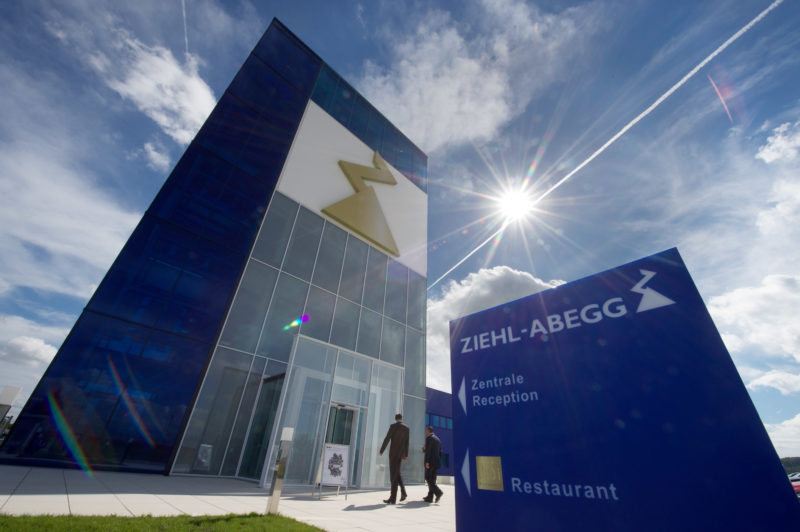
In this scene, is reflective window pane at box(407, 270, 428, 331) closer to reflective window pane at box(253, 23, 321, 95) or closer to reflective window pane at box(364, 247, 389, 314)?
reflective window pane at box(364, 247, 389, 314)

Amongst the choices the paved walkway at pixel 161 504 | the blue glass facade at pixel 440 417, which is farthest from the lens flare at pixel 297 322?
the blue glass facade at pixel 440 417

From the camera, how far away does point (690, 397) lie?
1.54m

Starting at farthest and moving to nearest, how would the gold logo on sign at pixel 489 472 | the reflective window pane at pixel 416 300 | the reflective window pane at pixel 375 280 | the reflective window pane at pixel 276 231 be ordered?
the reflective window pane at pixel 416 300 → the reflective window pane at pixel 375 280 → the reflective window pane at pixel 276 231 → the gold logo on sign at pixel 489 472

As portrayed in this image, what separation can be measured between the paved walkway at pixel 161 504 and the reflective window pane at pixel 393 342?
731cm

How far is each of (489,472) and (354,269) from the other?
473 inches

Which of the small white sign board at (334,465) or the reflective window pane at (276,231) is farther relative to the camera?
→ the reflective window pane at (276,231)

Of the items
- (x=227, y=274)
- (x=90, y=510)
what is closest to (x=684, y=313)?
(x=90, y=510)

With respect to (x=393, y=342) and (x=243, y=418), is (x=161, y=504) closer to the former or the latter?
(x=243, y=418)

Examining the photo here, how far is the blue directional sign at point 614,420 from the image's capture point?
4.60 feet

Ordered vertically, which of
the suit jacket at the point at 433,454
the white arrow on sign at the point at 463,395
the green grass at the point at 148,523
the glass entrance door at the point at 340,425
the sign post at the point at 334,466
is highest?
the glass entrance door at the point at 340,425

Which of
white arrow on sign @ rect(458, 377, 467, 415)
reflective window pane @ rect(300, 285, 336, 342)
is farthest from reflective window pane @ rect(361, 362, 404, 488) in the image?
white arrow on sign @ rect(458, 377, 467, 415)

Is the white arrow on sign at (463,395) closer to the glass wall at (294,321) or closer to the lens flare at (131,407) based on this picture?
the glass wall at (294,321)

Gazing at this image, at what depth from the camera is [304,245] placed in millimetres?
12195

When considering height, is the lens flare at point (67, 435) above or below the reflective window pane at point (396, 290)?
below
